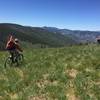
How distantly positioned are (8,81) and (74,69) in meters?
4.92

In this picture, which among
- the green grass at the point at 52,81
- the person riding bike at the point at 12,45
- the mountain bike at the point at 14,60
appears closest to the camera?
the green grass at the point at 52,81

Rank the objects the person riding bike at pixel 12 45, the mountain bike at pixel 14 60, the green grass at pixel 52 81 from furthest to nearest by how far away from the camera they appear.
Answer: the mountain bike at pixel 14 60 → the person riding bike at pixel 12 45 → the green grass at pixel 52 81

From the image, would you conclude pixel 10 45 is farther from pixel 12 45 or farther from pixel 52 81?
pixel 52 81

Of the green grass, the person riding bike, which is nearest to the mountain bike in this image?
the person riding bike

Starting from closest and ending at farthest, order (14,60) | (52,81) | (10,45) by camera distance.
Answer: (52,81), (10,45), (14,60)

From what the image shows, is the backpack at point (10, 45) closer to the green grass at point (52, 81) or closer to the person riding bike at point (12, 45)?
the person riding bike at point (12, 45)

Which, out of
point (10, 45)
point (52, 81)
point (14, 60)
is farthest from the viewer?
point (14, 60)

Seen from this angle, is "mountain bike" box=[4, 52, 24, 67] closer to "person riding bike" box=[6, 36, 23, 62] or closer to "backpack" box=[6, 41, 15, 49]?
"person riding bike" box=[6, 36, 23, 62]

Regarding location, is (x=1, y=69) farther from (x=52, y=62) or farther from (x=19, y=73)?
(x=52, y=62)

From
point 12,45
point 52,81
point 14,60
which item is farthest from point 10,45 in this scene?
point 52,81

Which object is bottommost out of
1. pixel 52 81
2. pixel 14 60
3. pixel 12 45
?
pixel 52 81

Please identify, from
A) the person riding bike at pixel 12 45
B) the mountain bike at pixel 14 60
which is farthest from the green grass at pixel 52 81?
the person riding bike at pixel 12 45

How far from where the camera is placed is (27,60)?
25531 millimetres

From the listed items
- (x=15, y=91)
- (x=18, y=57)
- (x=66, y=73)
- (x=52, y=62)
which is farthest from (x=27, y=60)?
(x=15, y=91)
